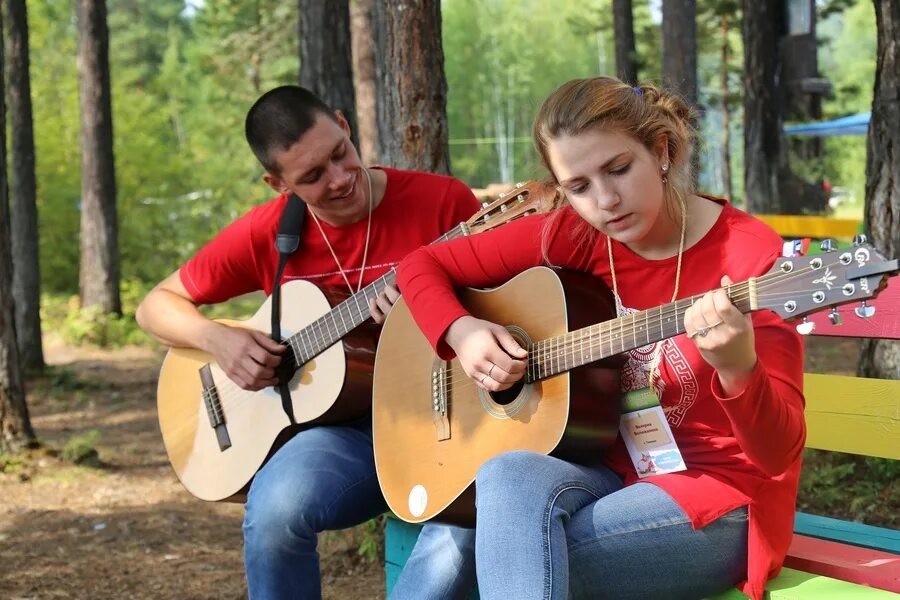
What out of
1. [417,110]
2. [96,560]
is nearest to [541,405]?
[417,110]

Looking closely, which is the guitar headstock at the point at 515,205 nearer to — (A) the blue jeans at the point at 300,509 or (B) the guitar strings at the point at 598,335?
(B) the guitar strings at the point at 598,335

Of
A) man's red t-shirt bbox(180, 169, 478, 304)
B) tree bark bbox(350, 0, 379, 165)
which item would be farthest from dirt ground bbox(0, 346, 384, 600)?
tree bark bbox(350, 0, 379, 165)

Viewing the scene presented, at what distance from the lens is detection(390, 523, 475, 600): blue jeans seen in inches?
110

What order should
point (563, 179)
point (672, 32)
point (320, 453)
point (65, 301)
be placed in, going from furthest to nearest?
1. point (65, 301)
2. point (672, 32)
3. point (320, 453)
4. point (563, 179)

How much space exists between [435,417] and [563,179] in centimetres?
76

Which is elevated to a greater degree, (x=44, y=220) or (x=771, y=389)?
(x=771, y=389)

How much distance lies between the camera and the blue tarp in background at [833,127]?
17594 millimetres

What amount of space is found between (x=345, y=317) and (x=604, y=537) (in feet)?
4.07

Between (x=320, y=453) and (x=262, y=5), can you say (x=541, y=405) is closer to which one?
(x=320, y=453)

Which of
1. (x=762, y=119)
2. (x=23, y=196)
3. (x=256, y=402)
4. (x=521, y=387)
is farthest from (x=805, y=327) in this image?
(x=762, y=119)

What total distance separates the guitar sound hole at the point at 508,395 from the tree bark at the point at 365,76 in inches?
367

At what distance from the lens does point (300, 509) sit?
2.97 metres

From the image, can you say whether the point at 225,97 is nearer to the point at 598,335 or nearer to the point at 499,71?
the point at 499,71

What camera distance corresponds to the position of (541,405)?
2.65 m
